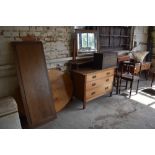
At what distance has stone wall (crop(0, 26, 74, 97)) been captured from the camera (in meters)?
2.29

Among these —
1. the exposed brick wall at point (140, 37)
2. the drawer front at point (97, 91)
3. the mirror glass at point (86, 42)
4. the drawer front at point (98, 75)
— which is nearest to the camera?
the drawer front at point (98, 75)

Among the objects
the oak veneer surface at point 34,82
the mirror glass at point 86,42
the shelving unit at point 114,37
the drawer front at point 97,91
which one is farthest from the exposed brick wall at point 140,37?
the oak veneer surface at point 34,82

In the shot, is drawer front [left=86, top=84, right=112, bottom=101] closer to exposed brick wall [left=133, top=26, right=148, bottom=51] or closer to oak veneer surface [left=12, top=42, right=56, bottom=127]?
oak veneer surface [left=12, top=42, right=56, bottom=127]

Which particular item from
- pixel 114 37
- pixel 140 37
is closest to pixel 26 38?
pixel 114 37

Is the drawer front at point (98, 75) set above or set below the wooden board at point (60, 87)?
above

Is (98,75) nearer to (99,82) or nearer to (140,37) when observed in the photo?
(99,82)

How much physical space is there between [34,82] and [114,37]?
2535 millimetres

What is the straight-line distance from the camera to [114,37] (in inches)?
159

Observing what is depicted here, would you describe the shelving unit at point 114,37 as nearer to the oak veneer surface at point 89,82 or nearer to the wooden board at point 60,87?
the oak veneer surface at point 89,82

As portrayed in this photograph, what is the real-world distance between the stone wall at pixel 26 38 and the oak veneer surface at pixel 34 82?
0.54 feet

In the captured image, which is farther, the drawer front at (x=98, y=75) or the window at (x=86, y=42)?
the window at (x=86, y=42)

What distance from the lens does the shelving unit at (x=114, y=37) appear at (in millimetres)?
3683
